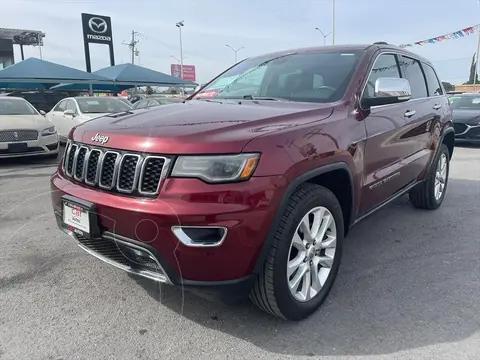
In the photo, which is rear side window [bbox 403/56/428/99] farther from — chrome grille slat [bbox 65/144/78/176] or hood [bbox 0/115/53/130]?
hood [bbox 0/115/53/130]

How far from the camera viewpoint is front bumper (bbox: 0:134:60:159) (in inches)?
304

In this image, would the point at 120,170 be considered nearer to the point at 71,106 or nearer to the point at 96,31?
the point at 71,106

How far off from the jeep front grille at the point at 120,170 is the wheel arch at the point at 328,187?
0.64m

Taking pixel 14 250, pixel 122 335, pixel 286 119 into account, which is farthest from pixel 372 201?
pixel 14 250

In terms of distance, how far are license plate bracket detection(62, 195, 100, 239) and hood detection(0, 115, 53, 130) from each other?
6.38 meters

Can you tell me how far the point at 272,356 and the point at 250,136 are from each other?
3.94 ft

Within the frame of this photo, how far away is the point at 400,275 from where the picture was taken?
10.1 ft

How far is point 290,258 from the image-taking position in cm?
240

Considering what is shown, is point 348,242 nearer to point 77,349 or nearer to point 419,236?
point 419,236

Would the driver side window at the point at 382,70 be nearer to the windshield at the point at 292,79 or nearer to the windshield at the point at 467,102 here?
the windshield at the point at 292,79

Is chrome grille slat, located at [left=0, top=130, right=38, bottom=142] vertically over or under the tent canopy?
under

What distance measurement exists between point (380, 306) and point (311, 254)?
63 centimetres

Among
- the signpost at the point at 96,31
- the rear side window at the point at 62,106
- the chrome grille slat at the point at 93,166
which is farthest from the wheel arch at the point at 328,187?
the signpost at the point at 96,31

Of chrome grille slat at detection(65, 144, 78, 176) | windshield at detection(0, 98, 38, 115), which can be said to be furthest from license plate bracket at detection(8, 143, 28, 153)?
chrome grille slat at detection(65, 144, 78, 176)
